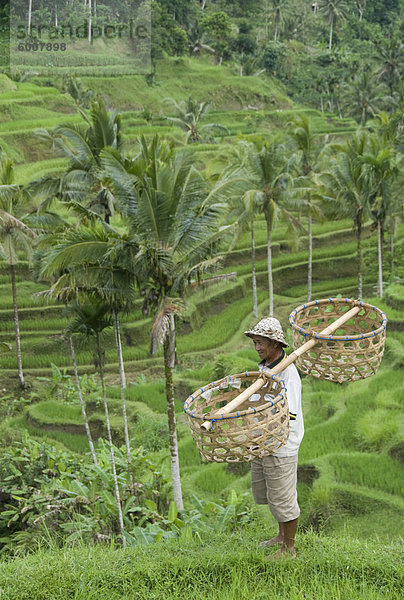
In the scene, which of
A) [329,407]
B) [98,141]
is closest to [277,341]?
[329,407]

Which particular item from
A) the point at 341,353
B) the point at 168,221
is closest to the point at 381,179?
the point at 168,221

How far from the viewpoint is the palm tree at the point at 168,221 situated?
6730mm

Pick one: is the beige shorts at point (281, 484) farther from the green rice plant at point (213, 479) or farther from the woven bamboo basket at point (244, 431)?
the green rice plant at point (213, 479)

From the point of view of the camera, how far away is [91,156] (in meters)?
10.6

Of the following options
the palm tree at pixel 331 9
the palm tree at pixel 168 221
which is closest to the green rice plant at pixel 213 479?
the palm tree at pixel 168 221

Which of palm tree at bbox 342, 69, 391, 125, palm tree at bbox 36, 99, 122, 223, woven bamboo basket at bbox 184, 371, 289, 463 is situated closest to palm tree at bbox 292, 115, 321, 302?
palm tree at bbox 36, 99, 122, 223

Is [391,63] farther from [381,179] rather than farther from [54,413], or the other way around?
[54,413]

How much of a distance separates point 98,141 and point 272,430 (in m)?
8.41

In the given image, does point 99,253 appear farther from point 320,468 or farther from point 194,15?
point 194,15

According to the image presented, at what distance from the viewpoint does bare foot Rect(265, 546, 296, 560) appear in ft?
12.1

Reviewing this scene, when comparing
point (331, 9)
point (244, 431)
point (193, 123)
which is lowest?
point (193, 123)

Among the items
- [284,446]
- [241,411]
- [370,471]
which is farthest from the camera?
[370,471]

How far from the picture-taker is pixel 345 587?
3486 millimetres

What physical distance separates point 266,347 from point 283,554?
1.19 meters
